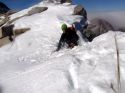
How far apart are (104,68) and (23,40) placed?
14173 mm

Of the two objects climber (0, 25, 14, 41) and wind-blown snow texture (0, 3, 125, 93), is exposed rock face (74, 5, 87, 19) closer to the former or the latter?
climber (0, 25, 14, 41)

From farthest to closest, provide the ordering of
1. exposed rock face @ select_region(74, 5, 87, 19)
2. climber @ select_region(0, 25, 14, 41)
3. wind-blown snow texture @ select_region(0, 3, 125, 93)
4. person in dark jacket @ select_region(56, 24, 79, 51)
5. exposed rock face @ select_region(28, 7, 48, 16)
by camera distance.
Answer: exposed rock face @ select_region(28, 7, 48, 16), exposed rock face @ select_region(74, 5, 87, 19), climber @ select_region(0, 25, 14, 41), person in dark jacket @ select_region(56, 24, 79, 51), wind-blown snow texture @ select_region(0, 3, 125, 93)

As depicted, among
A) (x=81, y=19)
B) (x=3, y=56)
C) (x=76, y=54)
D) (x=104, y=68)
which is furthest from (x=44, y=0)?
(x=104, y=68)

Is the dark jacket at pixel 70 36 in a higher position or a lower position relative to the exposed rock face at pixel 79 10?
higher

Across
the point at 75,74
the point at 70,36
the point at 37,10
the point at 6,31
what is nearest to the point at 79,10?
the point at 37,10

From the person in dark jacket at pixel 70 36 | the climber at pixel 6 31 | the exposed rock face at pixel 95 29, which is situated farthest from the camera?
the climber at pixel 6 31

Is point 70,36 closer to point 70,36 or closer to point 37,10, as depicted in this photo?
point 70,36

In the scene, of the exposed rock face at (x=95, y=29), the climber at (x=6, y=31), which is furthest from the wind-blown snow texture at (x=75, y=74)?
the climber at (x=6, y=31)

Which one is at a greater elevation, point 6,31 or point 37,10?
point 37,10

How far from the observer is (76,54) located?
11977 millimetres

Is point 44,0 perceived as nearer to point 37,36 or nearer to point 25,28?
point 25,28

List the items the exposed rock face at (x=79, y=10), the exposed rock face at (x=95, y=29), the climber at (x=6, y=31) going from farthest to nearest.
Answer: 1. the exposed rock face at (x=79, y=10)
2. the climber at (x=6, y=31)
3. the exposed rock face at (x=95, y=29)

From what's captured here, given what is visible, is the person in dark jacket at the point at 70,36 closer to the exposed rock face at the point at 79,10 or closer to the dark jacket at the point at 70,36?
the dark jacket at the point at 70,36

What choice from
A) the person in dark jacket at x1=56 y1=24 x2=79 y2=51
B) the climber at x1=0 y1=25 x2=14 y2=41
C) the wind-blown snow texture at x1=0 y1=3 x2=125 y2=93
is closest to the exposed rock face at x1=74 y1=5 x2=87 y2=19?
the climber at x1=0 y1=25 x2=14 y2=41
